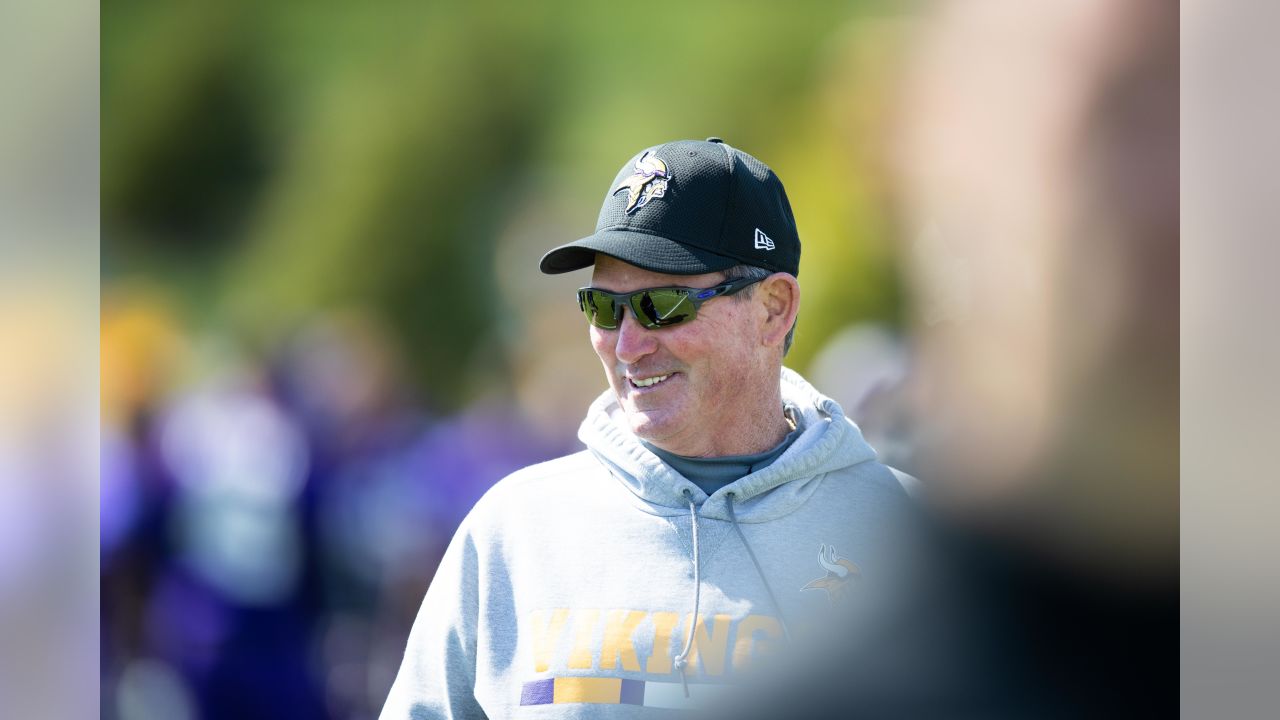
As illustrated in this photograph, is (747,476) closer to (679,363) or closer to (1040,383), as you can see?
(679,363)

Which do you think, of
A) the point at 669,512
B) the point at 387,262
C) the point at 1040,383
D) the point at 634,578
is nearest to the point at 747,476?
the point at 669,512

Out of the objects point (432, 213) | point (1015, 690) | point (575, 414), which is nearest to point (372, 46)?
point (432, 213)

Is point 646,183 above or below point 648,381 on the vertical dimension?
above

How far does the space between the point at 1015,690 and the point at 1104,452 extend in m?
0.65

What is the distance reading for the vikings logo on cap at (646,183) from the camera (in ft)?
5.51

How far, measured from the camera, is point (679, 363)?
1.67m

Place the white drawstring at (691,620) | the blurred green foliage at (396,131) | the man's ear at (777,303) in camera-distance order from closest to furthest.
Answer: the white drawstring at (691,620)
the man's ear at (777,303)
the blurred green foliage at (396,131)

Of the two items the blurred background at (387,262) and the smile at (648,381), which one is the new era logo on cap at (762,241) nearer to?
the smile at (648,381)

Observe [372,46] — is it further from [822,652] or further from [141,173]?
[822,652]

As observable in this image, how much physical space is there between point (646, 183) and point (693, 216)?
0.10 m

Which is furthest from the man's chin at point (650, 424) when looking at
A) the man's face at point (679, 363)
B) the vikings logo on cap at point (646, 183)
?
the vikings logo on cap at point (646, 183)

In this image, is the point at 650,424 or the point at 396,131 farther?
the point at 396,131

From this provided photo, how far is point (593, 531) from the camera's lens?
1.72 meters
